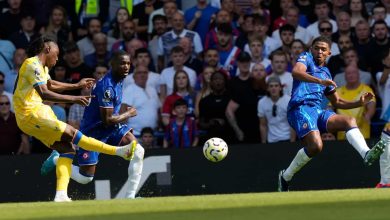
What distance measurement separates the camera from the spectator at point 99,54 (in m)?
18.8

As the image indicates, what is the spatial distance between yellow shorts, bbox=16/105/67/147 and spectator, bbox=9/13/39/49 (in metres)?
6.16

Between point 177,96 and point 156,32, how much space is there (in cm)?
200

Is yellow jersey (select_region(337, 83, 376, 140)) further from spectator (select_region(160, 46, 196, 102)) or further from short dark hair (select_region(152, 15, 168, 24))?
short dark hair (select_region(152, 15, 168, 24))

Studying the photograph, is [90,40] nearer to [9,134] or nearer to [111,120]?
[9,134]

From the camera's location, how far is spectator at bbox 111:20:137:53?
1889 cm

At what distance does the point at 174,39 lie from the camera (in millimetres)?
18812

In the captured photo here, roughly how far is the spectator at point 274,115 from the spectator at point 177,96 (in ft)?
3.98

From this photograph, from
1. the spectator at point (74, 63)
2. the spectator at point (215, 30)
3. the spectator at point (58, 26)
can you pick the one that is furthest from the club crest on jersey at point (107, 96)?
the spectator at point (58, 26)

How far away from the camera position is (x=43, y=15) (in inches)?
783

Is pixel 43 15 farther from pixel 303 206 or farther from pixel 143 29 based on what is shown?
pixel 303 206

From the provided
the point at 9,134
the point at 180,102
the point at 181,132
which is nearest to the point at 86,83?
the point at 180,102

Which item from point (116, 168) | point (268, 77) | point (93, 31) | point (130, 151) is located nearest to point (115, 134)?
point (130, 151)

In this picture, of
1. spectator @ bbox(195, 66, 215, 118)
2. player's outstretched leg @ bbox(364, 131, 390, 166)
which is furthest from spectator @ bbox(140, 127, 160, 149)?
player's outstretched leg @ bbox(364, 131, 390, 166)

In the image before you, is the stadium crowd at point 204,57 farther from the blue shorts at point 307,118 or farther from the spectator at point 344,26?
the blue shorts at point 307,118
